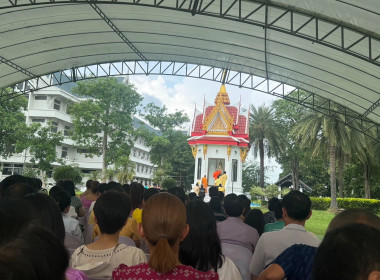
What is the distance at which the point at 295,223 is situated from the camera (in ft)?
10.2

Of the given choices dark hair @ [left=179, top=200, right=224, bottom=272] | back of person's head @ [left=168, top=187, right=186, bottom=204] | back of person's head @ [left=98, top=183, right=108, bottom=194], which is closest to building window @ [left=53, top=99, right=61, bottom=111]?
back of person's head @ [left=98, top=183, right=108, bottom=194]

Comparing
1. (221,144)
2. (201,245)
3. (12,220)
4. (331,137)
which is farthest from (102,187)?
(221,144)

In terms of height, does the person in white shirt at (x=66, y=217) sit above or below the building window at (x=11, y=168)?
below

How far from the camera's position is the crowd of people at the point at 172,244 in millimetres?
832

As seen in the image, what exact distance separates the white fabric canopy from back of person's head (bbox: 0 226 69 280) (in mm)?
8473

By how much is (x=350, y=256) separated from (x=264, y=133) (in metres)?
32.1

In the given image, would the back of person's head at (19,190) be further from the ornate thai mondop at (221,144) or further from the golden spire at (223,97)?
the golden spire at (223,97)

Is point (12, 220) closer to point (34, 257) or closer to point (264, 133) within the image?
point (34, 257)

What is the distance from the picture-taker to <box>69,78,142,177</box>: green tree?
26.1m

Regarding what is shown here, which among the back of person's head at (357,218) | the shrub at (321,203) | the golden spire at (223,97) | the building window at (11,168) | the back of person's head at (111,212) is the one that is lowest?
the shrub at (321,203)

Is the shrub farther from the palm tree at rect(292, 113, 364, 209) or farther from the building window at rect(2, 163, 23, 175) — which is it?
the building window at rect(2, 163, 23, 175)

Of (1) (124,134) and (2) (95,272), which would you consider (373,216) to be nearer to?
(2) (95,272)

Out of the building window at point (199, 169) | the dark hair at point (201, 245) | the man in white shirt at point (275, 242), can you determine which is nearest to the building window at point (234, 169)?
the building window at point (199, 169)

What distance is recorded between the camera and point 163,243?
1679mm
